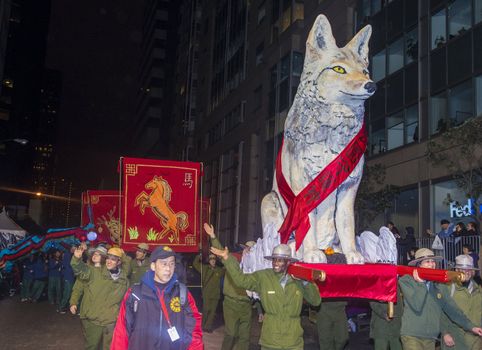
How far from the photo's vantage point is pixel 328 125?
304 inches

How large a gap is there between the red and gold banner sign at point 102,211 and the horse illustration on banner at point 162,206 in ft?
20.0

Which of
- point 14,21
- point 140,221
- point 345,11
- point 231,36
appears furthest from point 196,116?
point 140,221

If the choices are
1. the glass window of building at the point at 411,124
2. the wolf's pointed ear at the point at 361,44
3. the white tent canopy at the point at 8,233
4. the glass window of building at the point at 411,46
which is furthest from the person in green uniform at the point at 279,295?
the white tent canopy at the point at 8,233

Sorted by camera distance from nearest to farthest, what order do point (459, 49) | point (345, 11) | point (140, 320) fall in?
point (140, 320), point (459, 49), point (345, 11)

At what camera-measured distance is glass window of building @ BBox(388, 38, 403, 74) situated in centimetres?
2248

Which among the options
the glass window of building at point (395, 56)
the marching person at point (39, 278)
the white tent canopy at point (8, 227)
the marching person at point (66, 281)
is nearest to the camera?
the marching person at point (66, 281)

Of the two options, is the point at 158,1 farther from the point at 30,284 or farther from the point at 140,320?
the point at 140,320

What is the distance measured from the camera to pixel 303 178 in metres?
7.88

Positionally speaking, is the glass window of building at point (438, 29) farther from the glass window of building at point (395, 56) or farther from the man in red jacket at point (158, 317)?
the man in red jacket at point (158, 317)

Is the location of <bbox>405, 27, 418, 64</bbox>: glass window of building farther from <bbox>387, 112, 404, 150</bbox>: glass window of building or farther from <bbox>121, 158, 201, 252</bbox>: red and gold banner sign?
<bbox>121, 158, 201, 252</bbox>: red and gold banner sign

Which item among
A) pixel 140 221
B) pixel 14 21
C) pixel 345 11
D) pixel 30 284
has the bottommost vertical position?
pixel 30 284

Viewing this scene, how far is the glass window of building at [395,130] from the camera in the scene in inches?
869

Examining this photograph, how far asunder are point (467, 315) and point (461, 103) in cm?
1336

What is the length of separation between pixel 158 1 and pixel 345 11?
66.8 metres
